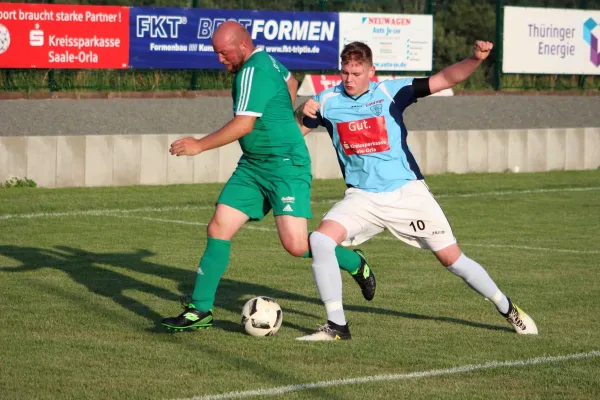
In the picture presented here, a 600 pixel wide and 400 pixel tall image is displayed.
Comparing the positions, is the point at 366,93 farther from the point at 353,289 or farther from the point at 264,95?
the point at 353,289

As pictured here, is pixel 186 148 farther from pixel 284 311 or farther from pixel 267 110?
pixel 284 311

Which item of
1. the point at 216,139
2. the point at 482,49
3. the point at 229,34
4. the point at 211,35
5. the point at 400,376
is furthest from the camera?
the point at 211,35

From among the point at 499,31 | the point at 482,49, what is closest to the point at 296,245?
the point at 482,49

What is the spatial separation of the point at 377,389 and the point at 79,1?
16588 millimetres

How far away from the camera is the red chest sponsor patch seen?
7.95 meters

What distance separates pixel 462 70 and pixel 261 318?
206cm

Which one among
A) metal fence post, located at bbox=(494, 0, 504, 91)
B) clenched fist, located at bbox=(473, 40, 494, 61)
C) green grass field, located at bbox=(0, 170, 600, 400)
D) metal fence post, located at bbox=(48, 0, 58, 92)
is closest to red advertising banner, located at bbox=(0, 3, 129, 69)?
metal fence post, located at bbox=(48, 0, 58, 92)

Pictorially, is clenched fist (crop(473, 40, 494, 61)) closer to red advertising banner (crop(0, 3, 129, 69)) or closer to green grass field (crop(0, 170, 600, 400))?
green grass field (crop(0, 170, 600, 400))

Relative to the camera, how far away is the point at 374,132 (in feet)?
26.1

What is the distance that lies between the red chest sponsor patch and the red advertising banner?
13619 mm

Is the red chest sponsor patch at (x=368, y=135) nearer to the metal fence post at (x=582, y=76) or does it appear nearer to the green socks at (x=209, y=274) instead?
the green socks at (x=209, y=274)

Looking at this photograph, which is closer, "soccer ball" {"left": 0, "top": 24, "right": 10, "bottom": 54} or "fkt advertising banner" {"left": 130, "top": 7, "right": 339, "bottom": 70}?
"soccer ball" {"left": 0, "top": 24, "right": 10, "bottom": 54}

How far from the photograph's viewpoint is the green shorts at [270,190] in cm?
794

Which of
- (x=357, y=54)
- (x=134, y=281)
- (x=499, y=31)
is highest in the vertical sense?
(x=499, y=31)
